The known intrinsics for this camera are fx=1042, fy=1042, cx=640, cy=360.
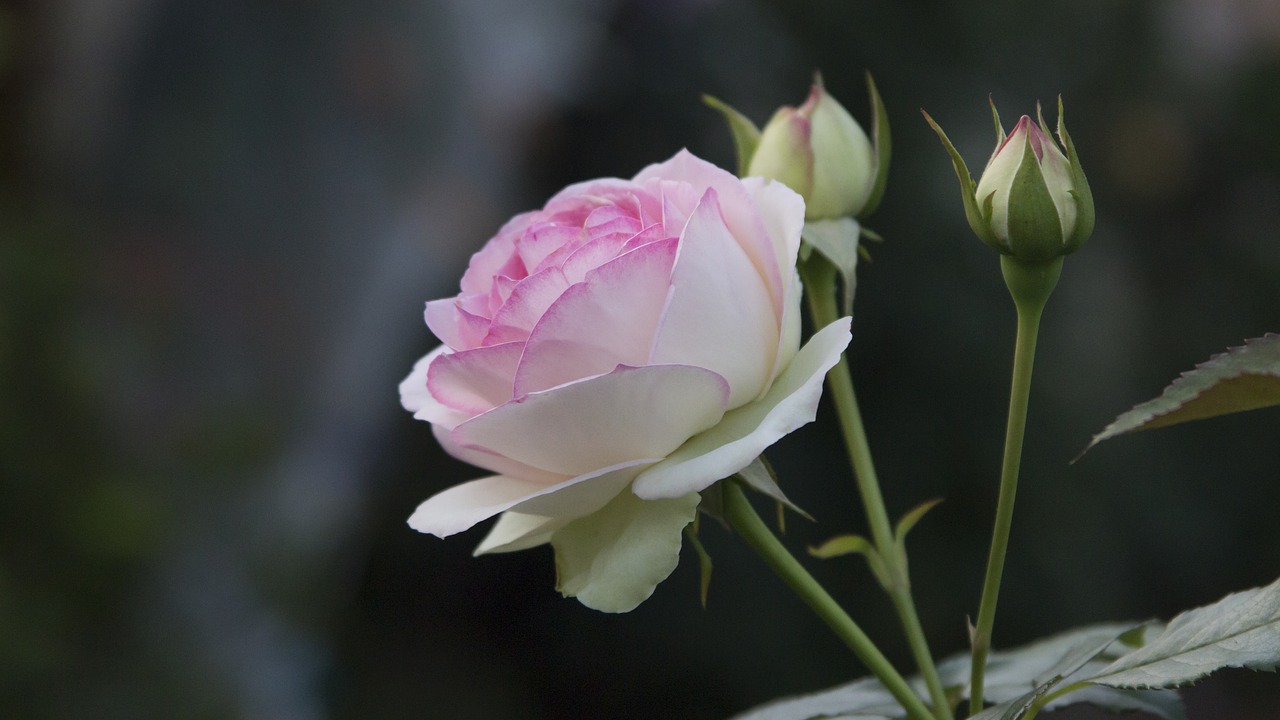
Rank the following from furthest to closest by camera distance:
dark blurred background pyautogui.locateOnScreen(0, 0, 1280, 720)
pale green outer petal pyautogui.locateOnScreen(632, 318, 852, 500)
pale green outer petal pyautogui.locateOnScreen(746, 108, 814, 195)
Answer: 1. dark blurred background pyautogui.locateOnScreen(0, 0, 1280, 720)
2. pale green outer petal pyautogui.locateOnScreen(746, 108, 814, 195)
3. pale green outer petal pyautogui.locateOnScreen(632, 318, 852, 500)

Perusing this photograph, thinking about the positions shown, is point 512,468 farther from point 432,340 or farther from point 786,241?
point 432,340

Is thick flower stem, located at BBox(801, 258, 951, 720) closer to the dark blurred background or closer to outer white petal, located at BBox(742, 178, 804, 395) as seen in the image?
outer white petal, located at BBox(742, 178, 804, 395)

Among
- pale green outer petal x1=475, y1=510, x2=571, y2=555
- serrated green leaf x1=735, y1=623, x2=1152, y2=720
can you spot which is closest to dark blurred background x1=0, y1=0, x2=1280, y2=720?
serrated green leaf x1=735, y1=623, x2=1152, y2=720

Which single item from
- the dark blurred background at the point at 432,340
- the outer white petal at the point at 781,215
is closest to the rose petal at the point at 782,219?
the outer white petal at the point at 781,215

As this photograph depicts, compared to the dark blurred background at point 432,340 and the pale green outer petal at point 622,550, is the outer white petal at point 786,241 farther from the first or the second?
the dark blurred background at point 432,340

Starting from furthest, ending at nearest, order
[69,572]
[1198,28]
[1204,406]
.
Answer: [1198,28] → [69,572] → [1204,406]

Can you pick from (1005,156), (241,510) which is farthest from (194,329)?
(1005,156)

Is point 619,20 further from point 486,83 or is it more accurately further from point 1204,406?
point 1204,406
